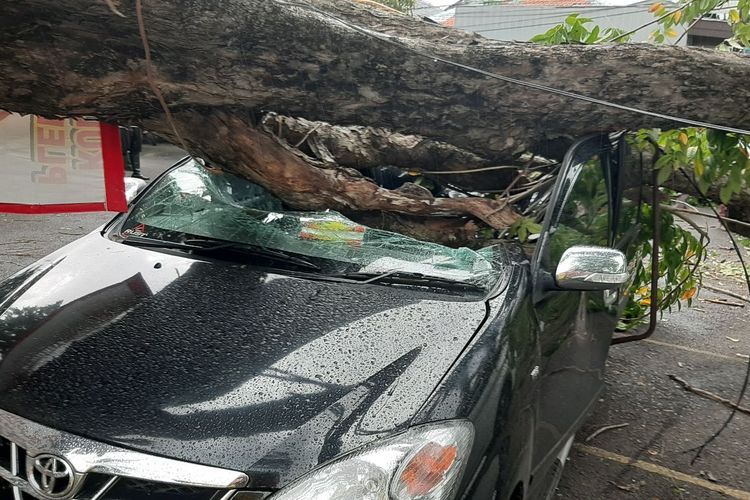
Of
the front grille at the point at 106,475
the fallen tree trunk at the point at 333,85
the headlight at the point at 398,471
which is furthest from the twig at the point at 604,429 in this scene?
the front grille at the point at 106,475

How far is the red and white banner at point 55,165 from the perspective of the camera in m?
2.66

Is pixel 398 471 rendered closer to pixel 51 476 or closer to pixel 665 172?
pixel 51 476

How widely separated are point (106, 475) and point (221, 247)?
1159 mm

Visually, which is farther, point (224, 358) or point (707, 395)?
point (707, 395)

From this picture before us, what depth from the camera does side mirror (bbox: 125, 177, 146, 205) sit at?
3405 mm

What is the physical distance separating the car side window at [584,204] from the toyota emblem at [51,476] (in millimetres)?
1742

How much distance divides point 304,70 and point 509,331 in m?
1.29

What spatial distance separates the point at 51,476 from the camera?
65.9 inches

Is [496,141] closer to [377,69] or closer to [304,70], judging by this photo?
[377,69]

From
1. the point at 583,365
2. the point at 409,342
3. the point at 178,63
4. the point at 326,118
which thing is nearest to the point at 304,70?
the point at 326,118

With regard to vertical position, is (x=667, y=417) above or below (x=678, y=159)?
below

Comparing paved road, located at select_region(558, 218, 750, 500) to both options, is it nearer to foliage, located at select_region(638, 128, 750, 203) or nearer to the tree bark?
foliage, located at select_region(638, 128, 750, 203)

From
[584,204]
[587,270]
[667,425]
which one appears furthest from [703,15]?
[587,270]

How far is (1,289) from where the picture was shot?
2674 mm
